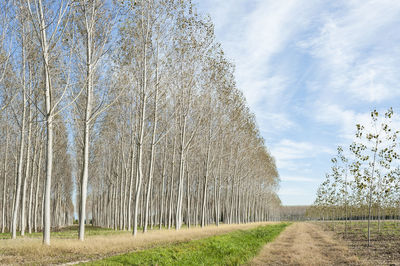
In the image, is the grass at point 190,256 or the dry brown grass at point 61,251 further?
the dry brown grass at point 61,251

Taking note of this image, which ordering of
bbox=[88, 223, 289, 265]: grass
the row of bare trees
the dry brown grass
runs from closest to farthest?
1. bbox=[88, 223, 289, 265]: grass
2. the dry brown grass
3. the row of bare trees

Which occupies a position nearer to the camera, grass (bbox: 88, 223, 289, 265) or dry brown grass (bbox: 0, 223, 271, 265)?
grass (bbox: 88, 223, 289, 265)

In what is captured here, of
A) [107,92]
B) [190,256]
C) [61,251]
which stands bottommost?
[190,256]

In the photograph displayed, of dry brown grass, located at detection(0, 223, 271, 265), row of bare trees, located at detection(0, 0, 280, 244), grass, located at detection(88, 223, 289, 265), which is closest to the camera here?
grass, located at detection(88, 223, 289, 265)

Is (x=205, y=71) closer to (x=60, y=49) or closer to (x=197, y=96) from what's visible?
(x=197, y=96)

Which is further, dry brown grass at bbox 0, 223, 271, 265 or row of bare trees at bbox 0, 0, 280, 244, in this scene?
row of bare trees at bbox 0, 0, 280, 244

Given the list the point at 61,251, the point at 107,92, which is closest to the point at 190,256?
the point at 61,251

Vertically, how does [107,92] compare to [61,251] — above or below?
above

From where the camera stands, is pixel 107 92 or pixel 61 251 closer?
pixel 61 251

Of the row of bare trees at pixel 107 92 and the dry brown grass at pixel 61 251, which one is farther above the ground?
the row of bare trees at pixel 107 92

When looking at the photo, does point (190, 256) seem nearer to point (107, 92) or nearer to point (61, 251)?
point (61, 251)

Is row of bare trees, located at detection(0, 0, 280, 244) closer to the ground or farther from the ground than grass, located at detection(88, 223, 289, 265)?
farther from the ground

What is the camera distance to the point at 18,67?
22.8 m

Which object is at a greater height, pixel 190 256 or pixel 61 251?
pixel 61 251
